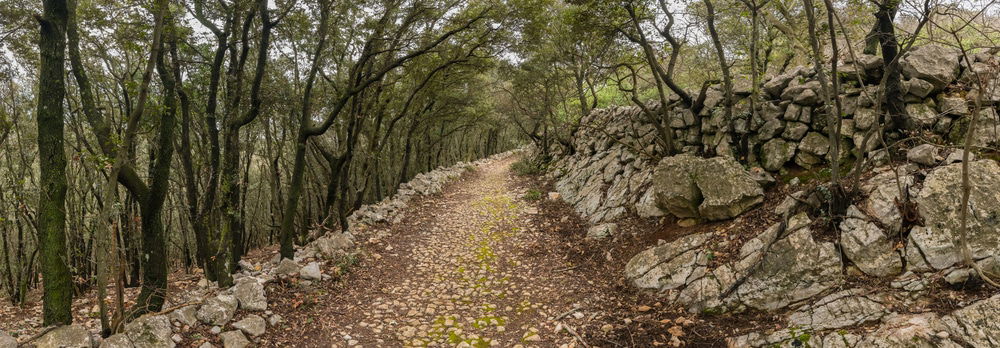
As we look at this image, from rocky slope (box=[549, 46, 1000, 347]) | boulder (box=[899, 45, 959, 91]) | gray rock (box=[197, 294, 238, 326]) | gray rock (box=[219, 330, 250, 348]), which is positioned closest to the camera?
rocky slope (box=[549, 46, 1000, 347])

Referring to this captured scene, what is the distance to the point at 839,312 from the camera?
14.4ft

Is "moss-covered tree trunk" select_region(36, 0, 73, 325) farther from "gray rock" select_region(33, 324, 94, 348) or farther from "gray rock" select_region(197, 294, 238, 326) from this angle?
"gray rock" select_region(197, 294, 238, 326)

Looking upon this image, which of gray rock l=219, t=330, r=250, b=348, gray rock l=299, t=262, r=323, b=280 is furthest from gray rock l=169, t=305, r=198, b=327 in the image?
gray rock l=299, t=262, r=323, b=280

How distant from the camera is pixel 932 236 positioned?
14.9 feet

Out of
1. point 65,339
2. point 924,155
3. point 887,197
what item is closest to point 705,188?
point 887,197

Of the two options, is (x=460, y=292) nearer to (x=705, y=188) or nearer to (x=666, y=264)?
(x=666, y=264)

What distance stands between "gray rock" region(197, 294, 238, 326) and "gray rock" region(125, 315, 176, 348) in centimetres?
44

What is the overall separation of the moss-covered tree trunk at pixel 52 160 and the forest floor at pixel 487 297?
2204 millimetres

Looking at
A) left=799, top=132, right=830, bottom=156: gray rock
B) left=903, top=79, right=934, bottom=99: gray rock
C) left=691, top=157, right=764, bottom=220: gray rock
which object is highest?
left=903, top=79, right=934, bottom=99: gray rock

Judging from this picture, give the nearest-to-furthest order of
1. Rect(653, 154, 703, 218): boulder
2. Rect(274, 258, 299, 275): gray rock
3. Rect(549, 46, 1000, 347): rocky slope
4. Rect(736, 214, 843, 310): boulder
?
1. Rect(549, 46, 1000, 347): rocky slope
2. Rect(736, 214, 843, 310): boulder
3. Rect(274, 258, 299, 275): gray rock
4. Rect(653, 154, 703, 218): boulder

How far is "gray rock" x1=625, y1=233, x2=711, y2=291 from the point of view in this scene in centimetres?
616

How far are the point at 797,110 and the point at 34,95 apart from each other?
57.2ft

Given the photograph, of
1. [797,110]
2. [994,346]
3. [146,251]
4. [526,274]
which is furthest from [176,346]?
[797,110]

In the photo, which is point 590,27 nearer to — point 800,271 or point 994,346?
point 800,271
